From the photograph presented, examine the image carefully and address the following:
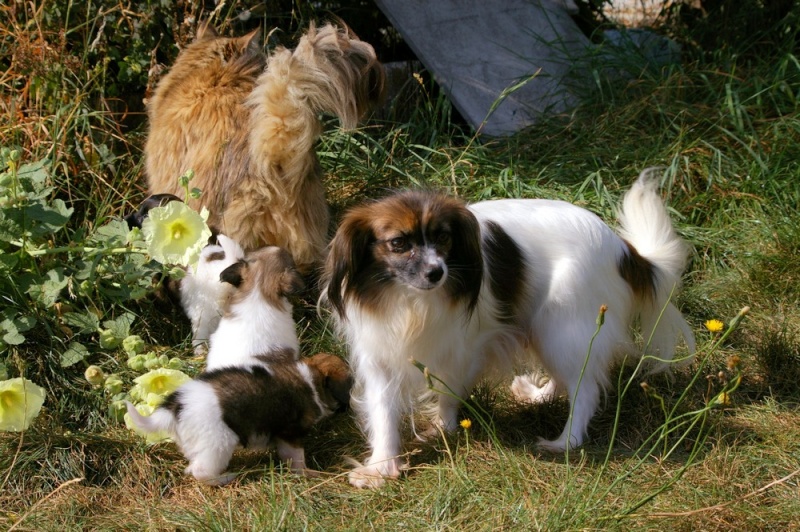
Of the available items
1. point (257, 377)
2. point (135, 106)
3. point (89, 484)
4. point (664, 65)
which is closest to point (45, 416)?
point (89, 484)

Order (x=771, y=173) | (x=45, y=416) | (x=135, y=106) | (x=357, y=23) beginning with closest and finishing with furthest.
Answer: (x=45, y=416), (x=771, y=173), (x=135, y=106), (x=357, y=23)

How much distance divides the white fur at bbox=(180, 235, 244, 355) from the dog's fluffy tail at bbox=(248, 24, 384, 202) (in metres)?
0.41

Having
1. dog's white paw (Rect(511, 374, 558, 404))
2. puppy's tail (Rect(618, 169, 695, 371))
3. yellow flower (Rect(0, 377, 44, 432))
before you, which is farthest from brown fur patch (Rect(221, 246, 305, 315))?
puppy's tail (Rect(618, 169, 695, 371))

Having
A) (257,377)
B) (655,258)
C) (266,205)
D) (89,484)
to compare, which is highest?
(655,258)

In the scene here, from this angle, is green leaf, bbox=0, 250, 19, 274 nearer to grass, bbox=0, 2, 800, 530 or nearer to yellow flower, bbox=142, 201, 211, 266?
grass, bbox=0, 2, 800, 530

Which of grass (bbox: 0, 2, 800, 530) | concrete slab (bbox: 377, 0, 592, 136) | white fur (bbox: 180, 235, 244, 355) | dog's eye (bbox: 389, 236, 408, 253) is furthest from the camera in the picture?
concrete slab (bbox: 377, 0, 592, 136)

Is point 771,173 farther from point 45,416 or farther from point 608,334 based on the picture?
point 45,416

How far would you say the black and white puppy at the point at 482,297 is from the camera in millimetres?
3459

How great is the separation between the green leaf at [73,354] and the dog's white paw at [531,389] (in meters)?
1.94

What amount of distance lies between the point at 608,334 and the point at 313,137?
1624 millimetres

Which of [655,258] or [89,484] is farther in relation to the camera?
[655,258]

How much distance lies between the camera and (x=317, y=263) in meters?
4.65

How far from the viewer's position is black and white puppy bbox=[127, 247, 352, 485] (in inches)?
135

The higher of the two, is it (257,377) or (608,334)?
(608,334)
